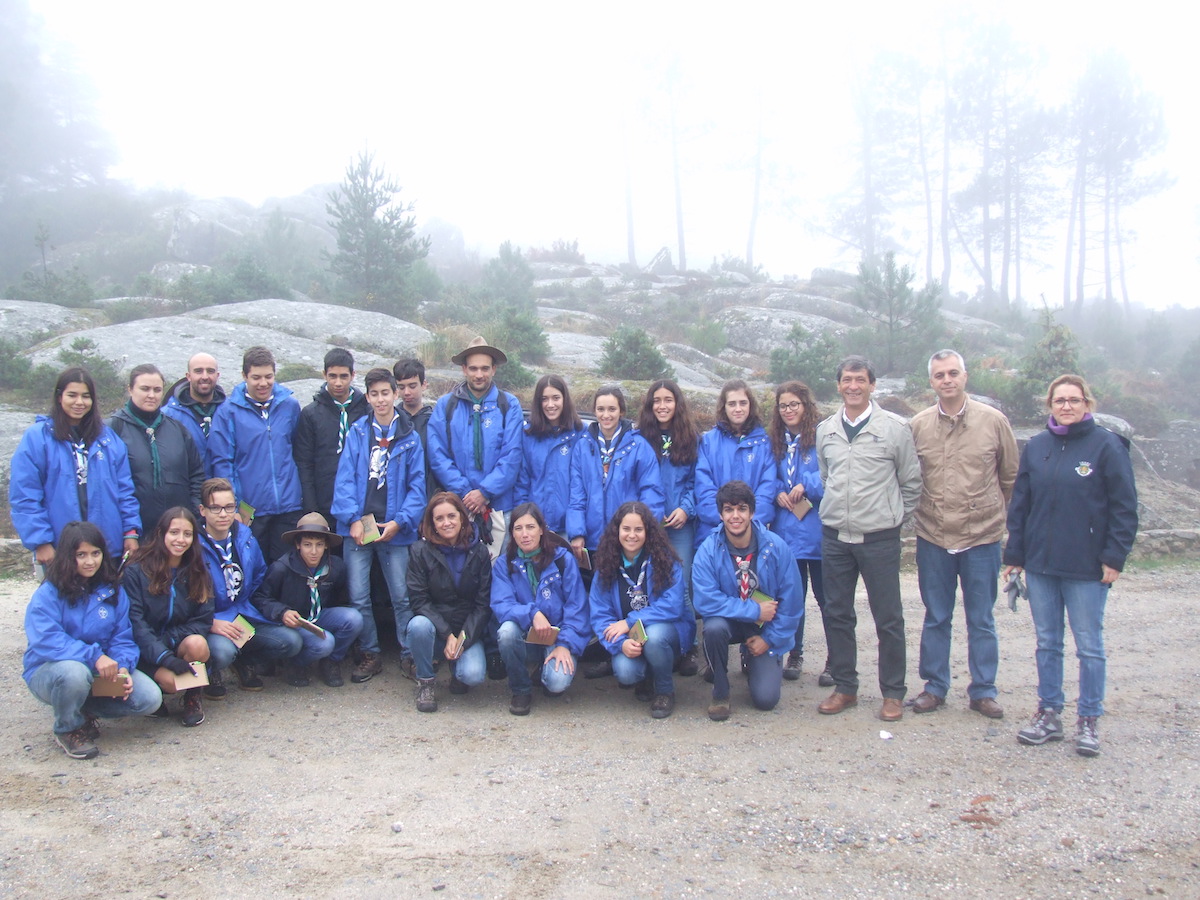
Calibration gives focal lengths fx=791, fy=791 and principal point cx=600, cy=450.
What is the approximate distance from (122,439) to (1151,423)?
619 inches

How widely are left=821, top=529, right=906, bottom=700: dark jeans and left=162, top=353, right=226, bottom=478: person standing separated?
3.99m

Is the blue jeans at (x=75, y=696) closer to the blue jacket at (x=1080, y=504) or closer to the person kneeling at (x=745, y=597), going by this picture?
the person kneeling at (x=745, y=597)

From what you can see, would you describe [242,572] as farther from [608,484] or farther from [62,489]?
[608,484]

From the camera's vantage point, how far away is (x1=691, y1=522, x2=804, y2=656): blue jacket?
467cm

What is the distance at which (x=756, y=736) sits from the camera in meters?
4.32

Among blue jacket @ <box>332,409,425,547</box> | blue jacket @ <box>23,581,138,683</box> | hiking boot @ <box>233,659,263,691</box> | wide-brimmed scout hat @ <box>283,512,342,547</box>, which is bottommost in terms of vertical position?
hiking boot @ <box>233,659,263,691</box>

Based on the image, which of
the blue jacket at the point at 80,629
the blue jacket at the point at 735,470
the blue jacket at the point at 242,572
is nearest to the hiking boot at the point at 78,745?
the blue jacket at the point at 80,629

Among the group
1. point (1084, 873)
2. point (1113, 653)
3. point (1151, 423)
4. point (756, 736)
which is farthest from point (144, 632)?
point (1151, 423)

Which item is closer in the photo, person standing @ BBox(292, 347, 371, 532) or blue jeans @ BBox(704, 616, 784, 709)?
blue jeans @ BBox(704, 616, 784, 709)

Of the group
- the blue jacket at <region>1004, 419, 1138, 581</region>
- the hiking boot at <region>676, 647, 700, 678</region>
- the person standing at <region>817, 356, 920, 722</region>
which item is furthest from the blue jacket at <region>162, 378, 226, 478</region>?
the blue jacket at <region>1004, 419, 1138, 581</region>

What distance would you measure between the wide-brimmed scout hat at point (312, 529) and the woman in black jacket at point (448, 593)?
0.57 m

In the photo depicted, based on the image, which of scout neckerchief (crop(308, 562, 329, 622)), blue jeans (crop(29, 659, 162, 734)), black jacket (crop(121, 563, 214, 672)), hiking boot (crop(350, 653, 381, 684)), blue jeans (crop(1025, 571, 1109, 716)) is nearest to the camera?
blue jeans (crop(29, 659, 162, 734))

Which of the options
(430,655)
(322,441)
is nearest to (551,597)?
(430,655)

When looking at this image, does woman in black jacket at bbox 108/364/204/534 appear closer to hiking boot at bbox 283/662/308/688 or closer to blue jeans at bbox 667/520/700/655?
hiking boot at bbox 283/662/308/688
